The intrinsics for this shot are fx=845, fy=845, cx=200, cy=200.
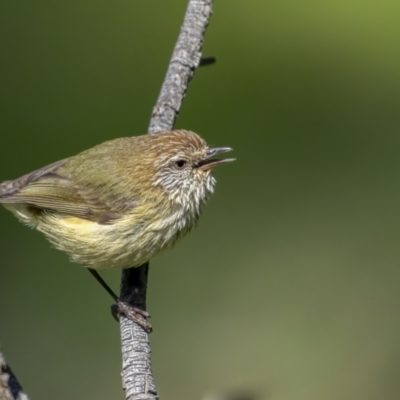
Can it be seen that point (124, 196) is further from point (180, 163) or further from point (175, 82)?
point (175, 82)

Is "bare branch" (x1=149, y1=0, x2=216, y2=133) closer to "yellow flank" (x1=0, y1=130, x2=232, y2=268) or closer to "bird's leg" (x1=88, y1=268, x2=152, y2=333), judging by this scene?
"yellow flank" (x1=0, y1=130, x2=232, y2=268)

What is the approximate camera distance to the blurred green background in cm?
672

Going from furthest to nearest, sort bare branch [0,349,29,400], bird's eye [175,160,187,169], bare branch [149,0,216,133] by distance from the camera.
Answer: bare branch [149,0,216,133]
bird's eye [175,160,187,169]
bare branch [0,349,29,400]

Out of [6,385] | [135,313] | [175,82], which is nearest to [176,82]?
[175,82]

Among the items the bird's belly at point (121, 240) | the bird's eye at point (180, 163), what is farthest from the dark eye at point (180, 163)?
the bird's belly at point (121, 240)

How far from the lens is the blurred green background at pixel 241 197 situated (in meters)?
6.72

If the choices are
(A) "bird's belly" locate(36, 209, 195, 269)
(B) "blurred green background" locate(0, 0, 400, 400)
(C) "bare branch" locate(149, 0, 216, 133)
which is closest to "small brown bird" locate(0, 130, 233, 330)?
(A) "bird's belly" locate(36, 209, 195, 269)

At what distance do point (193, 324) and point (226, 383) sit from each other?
0.80m

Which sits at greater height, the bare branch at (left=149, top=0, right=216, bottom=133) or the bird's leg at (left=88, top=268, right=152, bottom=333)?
the bare branch at (left=149, top=0, right=216, bottom=133)

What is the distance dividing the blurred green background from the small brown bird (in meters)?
2.10

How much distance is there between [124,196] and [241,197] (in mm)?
3659

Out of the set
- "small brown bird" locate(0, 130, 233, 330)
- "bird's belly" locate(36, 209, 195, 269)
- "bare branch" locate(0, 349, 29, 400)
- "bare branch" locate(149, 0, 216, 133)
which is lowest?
"bare branch" locate(0, 349, 29, 400)

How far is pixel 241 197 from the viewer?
8.08 m

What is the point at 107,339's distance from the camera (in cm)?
689
